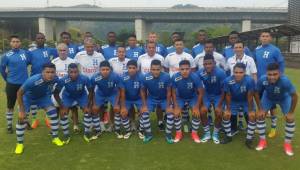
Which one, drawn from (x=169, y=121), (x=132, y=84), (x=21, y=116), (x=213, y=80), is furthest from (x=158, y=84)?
(x=21, y=116)

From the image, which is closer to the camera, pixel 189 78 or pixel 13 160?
pixel 13 160

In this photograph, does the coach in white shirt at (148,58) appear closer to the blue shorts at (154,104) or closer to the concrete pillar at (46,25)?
the blue shorts at (154,104)

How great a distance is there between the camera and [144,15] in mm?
70750

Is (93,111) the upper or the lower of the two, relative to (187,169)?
upper

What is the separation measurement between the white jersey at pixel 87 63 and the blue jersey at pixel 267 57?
11.4 ft

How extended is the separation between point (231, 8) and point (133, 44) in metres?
62.4

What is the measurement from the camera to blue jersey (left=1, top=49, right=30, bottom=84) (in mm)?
7855

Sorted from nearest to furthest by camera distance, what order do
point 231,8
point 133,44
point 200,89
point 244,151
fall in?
point 244,151, point 200,89, point 133,44, point 231,8

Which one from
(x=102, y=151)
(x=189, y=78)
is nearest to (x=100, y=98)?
(x=102, y=151)

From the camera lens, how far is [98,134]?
7820 millimetres

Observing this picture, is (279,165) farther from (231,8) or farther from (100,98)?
(231,8)

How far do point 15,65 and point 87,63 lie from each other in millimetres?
1500

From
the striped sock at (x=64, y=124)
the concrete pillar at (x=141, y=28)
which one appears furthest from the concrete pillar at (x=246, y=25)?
the striped sock at (x=64, y=124)

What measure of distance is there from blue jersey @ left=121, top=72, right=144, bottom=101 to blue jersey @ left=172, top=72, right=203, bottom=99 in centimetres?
72
